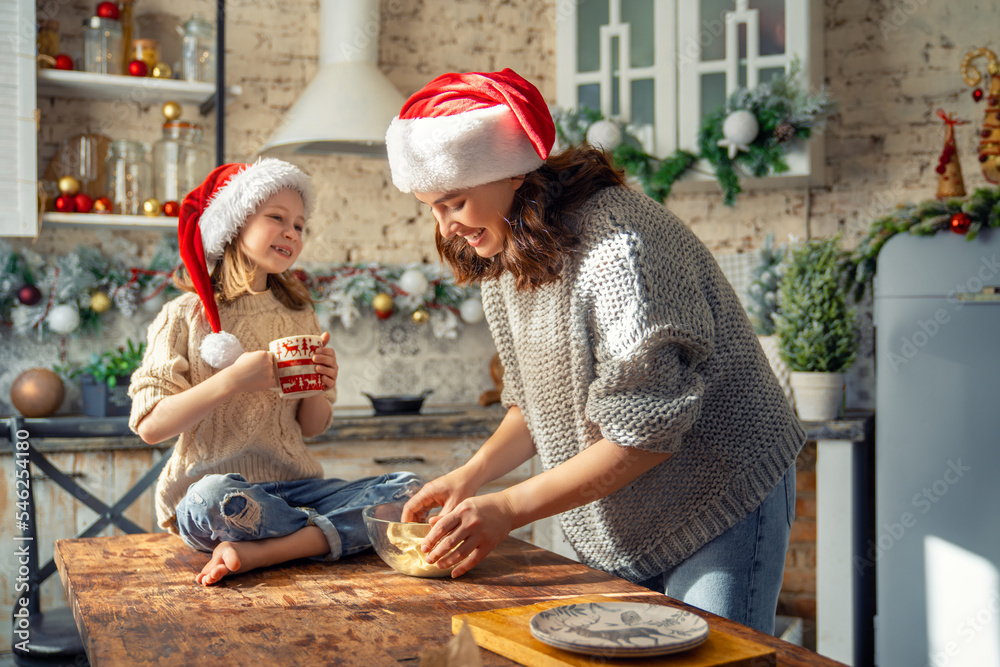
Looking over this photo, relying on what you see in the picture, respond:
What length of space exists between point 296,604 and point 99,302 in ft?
7.38

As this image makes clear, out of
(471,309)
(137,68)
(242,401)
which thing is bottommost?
(242,401)

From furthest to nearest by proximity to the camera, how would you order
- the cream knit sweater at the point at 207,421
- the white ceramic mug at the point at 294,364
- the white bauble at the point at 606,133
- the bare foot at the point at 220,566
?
the white bauble at the point at 606,133
the cream knit sweater at the point at 207,421
the white ceramic mug at the point at 294,364
the bare foot at the point at 220,566

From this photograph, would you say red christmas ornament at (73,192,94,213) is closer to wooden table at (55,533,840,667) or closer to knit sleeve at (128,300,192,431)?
knit sleeve at (128,300,192,431)

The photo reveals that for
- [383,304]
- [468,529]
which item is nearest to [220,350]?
[468,529]

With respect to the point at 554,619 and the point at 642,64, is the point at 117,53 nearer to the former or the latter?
the point at 642,64

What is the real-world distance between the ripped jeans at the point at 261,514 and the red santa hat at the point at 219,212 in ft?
1.12

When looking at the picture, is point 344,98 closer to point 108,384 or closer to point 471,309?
point 471,309

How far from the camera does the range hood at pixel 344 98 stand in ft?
9.39

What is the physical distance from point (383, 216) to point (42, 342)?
135 cm

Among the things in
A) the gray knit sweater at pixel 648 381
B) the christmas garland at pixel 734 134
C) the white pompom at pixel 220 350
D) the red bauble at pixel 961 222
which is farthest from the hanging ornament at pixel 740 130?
the white pompom at pixel 220 350

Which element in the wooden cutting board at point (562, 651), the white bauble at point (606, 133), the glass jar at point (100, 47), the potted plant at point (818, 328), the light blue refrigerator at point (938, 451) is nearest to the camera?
the wooden cutting board at point (562, 651)

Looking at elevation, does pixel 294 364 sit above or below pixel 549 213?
below

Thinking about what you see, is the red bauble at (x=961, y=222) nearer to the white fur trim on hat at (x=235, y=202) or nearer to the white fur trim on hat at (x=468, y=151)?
the white fur trim on hat at (x=468, y=151)

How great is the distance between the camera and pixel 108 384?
2777 millimetres
